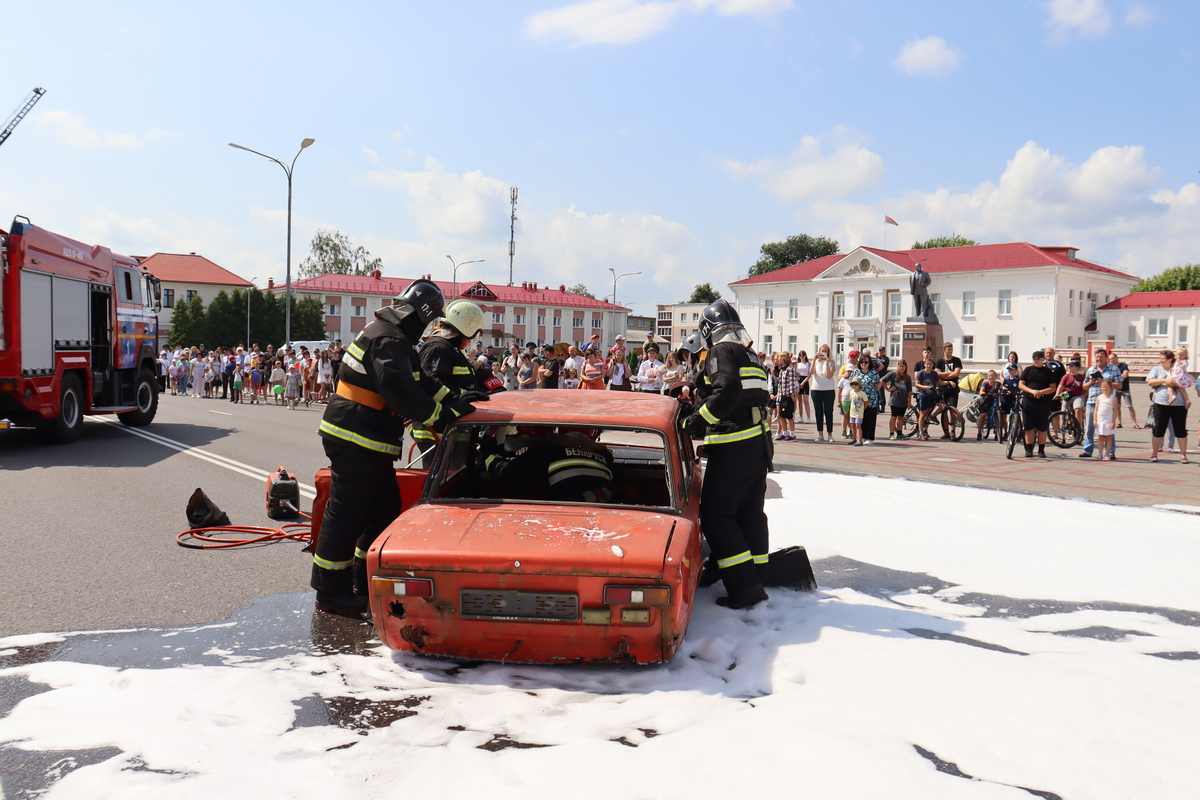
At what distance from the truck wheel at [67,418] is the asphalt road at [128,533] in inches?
7.8

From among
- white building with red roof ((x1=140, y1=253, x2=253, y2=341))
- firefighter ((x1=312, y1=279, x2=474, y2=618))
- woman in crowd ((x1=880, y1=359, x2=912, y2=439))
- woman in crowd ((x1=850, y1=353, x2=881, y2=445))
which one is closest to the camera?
firefighter ((x1=312, y1=279, x2=474, y2=618))

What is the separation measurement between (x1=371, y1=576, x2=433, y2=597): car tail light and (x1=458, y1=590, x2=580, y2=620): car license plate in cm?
15

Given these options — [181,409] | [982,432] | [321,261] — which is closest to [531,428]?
[982,432]

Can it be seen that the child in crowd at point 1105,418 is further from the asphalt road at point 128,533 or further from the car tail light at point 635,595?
the car tail light at point 635,595

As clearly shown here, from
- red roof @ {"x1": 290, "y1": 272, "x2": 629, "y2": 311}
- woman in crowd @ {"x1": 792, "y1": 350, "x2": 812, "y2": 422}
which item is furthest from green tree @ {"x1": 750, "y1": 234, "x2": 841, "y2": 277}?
woman in crowd @ {"x1": 792, "y1": 350, "x2": 812, "y2": 422}

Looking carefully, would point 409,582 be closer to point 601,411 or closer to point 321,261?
point 601,411

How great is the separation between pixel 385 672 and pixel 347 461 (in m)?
1.22

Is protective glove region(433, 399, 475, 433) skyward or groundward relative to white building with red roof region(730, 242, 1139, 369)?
groundward

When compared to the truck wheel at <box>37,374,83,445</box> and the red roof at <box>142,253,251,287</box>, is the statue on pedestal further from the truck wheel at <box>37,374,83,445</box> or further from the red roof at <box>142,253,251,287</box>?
the red roof at <box>142,253,251,287</box>

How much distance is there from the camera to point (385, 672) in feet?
13.0

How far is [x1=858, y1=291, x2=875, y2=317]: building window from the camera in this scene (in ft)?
223

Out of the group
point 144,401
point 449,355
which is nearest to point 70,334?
point 144,401

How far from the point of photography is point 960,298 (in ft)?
211

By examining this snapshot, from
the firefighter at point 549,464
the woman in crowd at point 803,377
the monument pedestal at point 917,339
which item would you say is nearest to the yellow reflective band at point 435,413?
the firefighter at point 549,464
